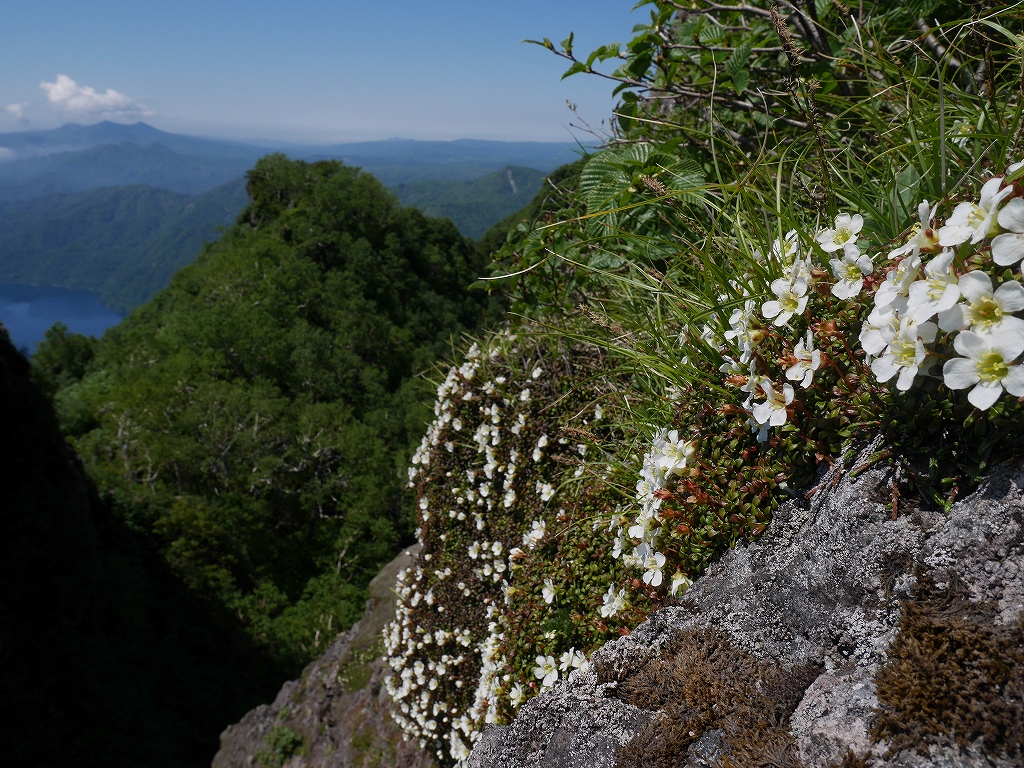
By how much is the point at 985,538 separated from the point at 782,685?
1.94ft

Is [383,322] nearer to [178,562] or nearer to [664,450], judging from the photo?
[178,562]

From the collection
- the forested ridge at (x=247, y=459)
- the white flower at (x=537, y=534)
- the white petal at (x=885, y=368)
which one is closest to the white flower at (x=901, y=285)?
the white petal at (x=885, y=368)

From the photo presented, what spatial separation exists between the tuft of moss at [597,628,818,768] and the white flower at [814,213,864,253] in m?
1.14

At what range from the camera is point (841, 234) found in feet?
5.33

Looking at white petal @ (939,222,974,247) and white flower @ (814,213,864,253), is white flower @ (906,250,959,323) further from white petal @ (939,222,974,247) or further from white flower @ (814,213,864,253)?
white flower @ (814,213,864,253)

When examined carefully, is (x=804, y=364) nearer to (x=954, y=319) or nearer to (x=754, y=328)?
(x=754, y=328)

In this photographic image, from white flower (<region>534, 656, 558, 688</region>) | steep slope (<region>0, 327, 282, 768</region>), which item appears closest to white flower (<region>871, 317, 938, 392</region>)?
white flower (<region>534, 656, 558, 688</region>)

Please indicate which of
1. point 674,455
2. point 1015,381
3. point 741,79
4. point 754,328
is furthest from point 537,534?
point 741,79

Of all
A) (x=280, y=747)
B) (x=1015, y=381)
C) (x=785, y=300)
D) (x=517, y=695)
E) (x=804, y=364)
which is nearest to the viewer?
(x=1015, y=381)

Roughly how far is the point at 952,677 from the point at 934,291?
0.75 meters

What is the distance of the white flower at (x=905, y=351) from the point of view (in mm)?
1155

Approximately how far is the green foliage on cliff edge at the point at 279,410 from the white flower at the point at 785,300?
18.7 metres

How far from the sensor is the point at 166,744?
2084 cm

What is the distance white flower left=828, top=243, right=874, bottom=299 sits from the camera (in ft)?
4.91
